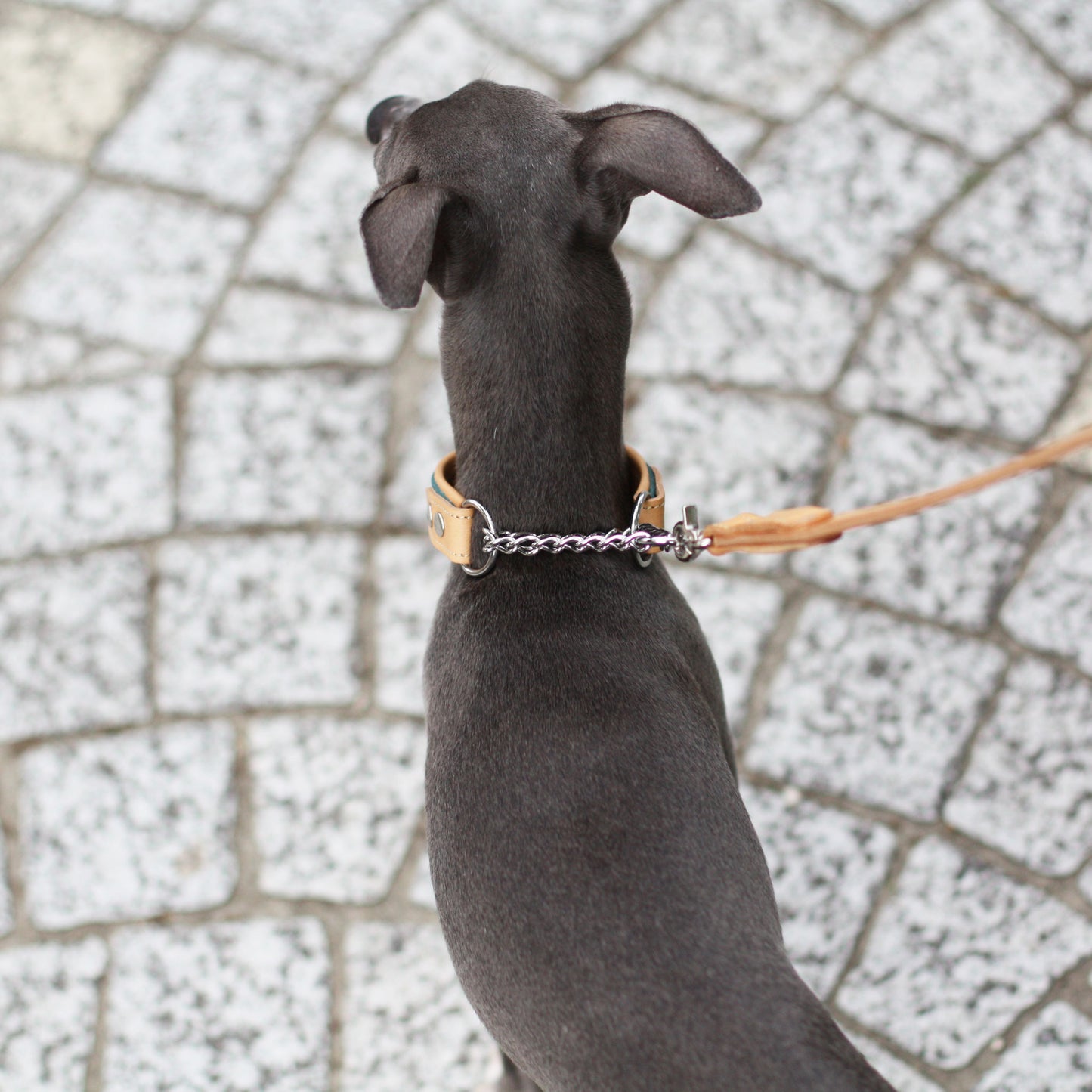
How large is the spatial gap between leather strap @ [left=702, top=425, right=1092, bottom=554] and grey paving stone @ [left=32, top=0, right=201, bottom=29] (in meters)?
3.35

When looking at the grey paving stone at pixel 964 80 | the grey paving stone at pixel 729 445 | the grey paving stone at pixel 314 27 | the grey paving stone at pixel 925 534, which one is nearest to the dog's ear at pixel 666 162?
the grey paving stone at pixel 729 445

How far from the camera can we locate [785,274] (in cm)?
377

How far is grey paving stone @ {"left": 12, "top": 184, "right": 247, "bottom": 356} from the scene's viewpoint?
3.83 m

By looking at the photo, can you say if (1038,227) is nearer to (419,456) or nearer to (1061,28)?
(1061,28)

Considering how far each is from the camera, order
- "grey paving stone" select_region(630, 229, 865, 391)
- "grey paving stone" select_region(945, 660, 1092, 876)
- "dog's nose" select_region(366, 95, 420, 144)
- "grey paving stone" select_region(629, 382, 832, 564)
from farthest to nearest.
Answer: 1. "grey paving stone" select_region(630, 229, 865, 391)
2. "grey paving stone" select_region(629, 382, 832, 564)
3. "grey paving stone" select_region(945, 660, 1092, 876)
4. "dog's nose" select_region(366, 95, 420, 144)

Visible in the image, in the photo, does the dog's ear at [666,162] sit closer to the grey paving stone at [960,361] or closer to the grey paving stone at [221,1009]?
the grey paving stone at [960,361]

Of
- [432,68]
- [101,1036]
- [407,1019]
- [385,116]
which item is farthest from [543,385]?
[432,68]

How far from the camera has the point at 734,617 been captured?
3363 millimetres

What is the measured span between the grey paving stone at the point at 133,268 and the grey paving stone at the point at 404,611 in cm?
107

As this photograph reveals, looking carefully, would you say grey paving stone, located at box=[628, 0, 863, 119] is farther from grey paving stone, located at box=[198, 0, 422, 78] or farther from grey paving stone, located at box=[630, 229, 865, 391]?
grey paving stone, located at box=[198, 0, 422, 78]

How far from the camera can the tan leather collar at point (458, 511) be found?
7.64 ft

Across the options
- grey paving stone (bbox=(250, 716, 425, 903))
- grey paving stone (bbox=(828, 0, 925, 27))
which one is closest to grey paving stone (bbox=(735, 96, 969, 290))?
grey paving stone (bbox=(828, 0, 925, 27))

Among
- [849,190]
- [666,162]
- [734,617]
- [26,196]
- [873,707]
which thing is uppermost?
[849,190]

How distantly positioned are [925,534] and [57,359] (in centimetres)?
295
